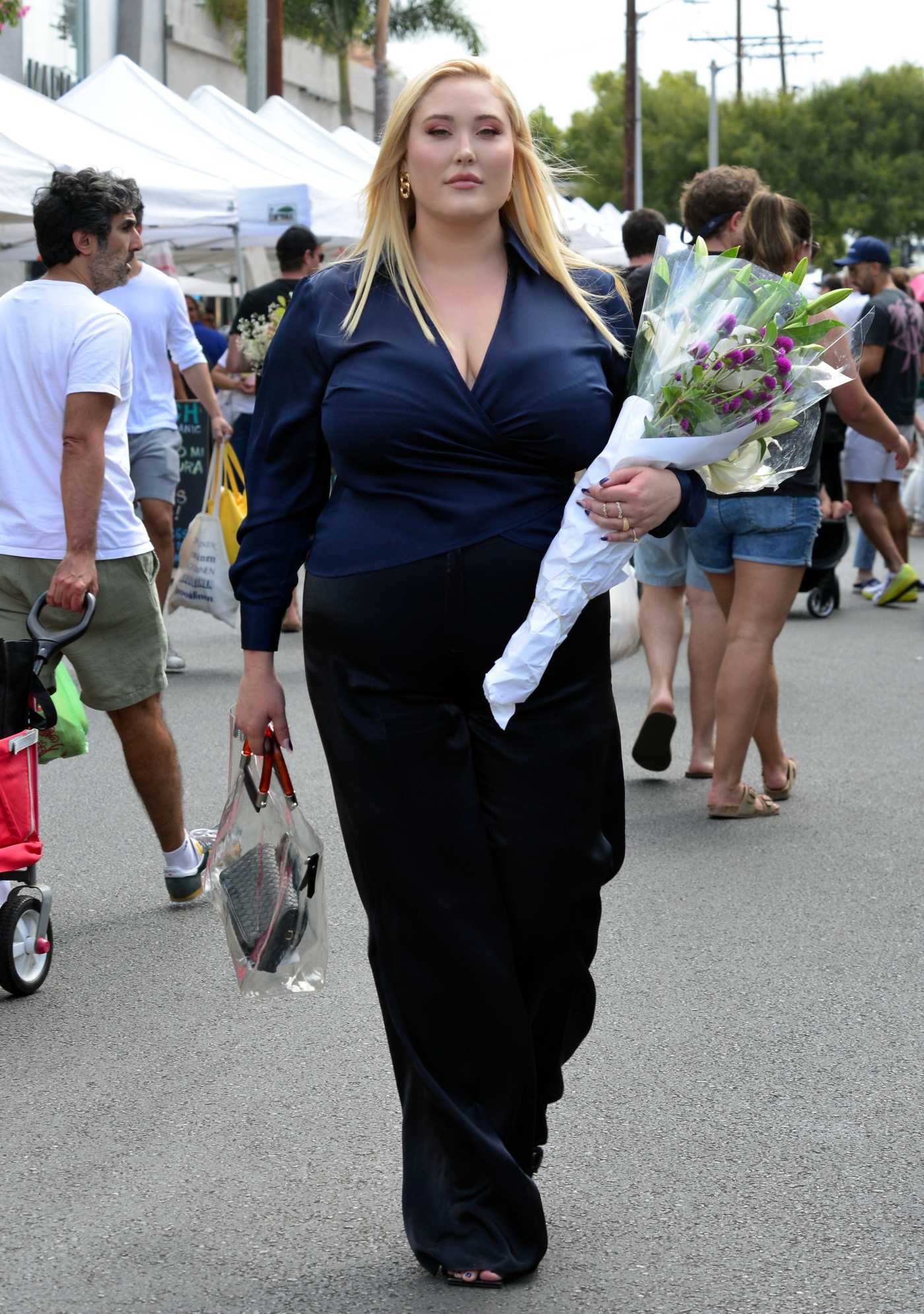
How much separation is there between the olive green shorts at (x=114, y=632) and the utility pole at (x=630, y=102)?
4470 cm

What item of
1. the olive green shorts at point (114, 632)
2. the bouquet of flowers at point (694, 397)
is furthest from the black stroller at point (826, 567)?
the bouquet of flowers at point (694, 397)

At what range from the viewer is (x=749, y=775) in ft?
24.3

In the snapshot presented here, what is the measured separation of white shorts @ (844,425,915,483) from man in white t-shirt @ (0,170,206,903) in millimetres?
7591

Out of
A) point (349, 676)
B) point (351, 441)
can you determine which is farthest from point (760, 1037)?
point (351, 441)

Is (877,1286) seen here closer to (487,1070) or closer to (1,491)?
(487,1070)

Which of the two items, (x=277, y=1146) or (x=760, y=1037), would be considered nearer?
(x=277, y=1146)

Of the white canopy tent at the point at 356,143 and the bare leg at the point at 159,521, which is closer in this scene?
the bare leg at the point at 159,521

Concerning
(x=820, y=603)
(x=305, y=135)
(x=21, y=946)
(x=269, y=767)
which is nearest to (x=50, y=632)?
(x=21, y=946)

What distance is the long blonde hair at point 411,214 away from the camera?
3.09 meters

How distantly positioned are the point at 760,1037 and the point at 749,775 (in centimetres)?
304

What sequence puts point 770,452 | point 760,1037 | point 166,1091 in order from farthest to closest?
point 760,1037
point 166,1091
point 770,452

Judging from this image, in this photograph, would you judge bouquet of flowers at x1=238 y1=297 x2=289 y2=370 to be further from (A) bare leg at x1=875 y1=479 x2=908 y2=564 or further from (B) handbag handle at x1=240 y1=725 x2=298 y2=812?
(B) handbag handle at x1=240 y1=725 x2=298 y2=812

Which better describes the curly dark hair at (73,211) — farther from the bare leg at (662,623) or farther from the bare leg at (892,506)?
the bare leg at (892,506)

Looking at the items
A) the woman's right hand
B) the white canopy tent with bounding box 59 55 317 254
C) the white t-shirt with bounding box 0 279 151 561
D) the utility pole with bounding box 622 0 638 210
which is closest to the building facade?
the white canopy tent with bounding box 59 55 317 254
